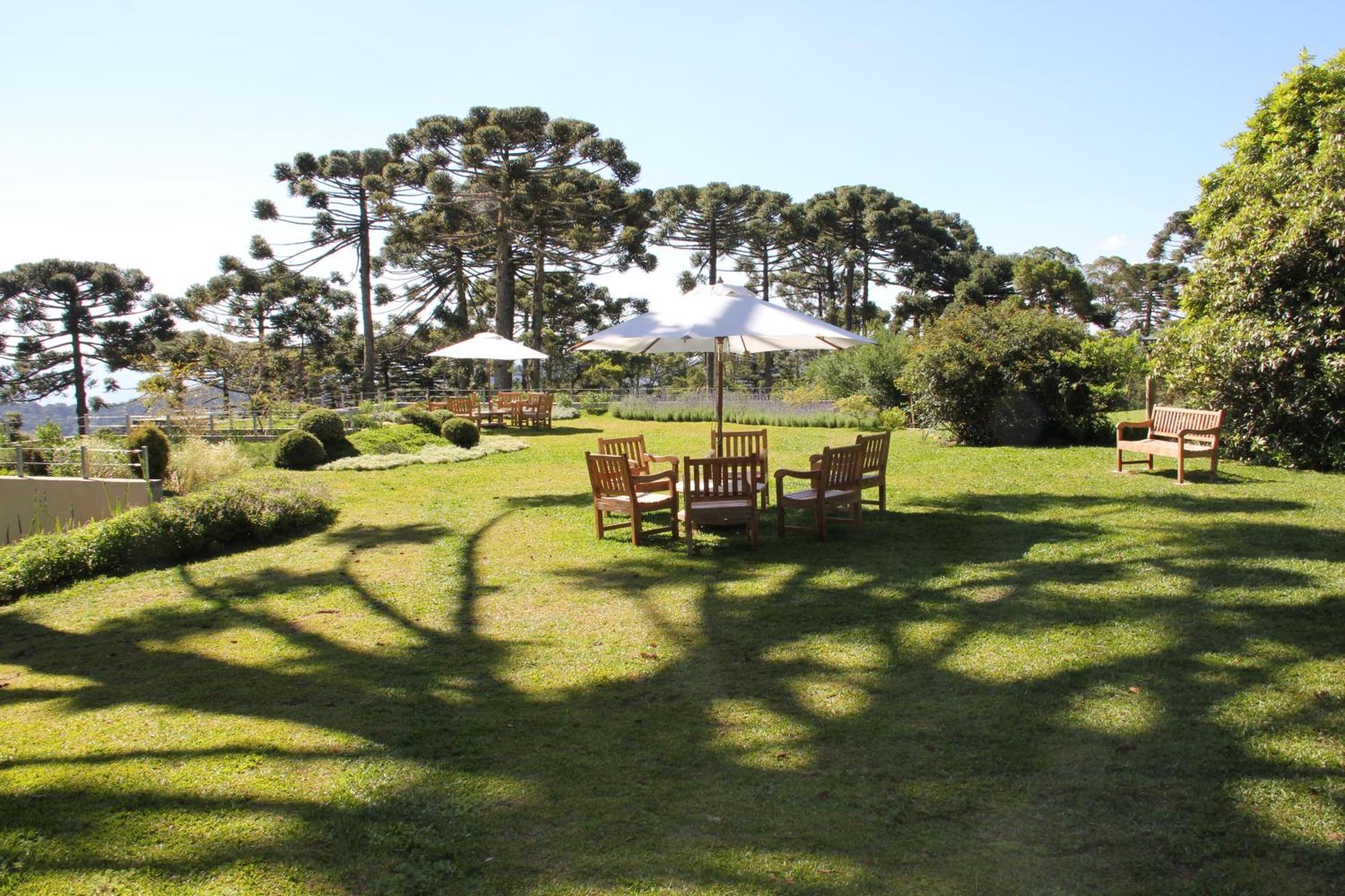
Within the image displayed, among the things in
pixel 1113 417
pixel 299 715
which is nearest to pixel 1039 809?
pixel 299 715

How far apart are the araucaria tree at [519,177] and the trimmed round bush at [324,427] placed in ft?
48.8

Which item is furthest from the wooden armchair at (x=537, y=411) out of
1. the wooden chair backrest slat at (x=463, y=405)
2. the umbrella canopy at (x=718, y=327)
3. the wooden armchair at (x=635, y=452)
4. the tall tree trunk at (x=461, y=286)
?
the tall tree trunk at (x=461, y=286)

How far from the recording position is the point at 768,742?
12.2 ft

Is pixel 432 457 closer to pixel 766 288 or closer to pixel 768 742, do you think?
pixel 768 742

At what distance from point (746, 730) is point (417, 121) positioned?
1205 inches

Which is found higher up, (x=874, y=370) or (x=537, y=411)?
(x=874, y=370)

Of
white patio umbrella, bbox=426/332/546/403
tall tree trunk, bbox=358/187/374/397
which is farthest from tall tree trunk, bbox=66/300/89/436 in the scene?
white patio umbrella, bbox=426/332/546/403

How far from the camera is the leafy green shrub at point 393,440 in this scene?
15.2 m

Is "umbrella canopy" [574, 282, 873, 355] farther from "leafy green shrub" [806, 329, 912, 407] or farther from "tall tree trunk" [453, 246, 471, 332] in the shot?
"tall tree trunk" [453, 246, 471, 332]

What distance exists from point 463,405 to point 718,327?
14.0 metres

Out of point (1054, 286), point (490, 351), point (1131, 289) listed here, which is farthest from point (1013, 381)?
point (1131, 289)

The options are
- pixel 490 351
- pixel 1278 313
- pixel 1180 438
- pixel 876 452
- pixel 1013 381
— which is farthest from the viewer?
pixel 490 351

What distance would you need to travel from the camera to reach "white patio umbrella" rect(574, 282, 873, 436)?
808cm

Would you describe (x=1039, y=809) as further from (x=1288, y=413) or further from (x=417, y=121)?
(x=417, y=121)
